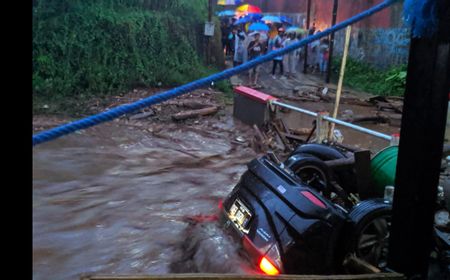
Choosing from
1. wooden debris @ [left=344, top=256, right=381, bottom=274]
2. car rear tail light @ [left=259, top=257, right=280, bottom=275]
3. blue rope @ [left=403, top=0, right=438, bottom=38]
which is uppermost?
blue rope @ [left=403, top=0, right=438, bottom=38]

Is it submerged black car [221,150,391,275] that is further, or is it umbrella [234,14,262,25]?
umbrella [234,14,262,25]

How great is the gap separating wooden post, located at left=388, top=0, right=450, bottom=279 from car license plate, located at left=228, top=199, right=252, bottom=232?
4.90ft

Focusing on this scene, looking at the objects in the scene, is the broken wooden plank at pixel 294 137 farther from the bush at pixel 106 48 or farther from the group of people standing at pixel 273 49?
the group of people standing at pixel 273 49

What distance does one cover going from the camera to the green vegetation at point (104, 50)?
1379 centimetres

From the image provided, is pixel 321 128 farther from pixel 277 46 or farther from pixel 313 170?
pixel 277 46

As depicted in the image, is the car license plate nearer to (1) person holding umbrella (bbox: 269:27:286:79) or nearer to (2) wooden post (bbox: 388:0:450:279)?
(2) wooden post (bbox: 388:0:450:279)

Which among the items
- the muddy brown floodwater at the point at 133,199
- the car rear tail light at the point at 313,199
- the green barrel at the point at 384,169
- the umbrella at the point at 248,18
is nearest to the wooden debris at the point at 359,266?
the car rear tail light at the point at 313,199

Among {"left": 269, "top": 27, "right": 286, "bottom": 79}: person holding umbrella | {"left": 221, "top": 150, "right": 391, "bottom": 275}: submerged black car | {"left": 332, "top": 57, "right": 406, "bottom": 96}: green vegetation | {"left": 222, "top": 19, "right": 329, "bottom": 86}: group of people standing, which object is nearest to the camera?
{"left": 221, "top": 150, "right": 391, "bottom": 275}: submerged black car

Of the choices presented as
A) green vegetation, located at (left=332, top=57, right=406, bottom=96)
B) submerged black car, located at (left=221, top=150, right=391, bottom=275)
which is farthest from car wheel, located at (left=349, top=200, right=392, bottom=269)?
green vegetation, located at (left=332, top=57, right=406, bottom=96)

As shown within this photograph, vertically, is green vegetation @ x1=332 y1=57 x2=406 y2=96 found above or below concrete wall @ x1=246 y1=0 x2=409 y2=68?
below

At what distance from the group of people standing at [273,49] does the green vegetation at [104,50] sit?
128 inches

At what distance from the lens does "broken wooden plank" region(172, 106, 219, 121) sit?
1159cm

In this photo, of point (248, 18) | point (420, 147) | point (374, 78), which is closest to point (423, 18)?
point (420, 147)
